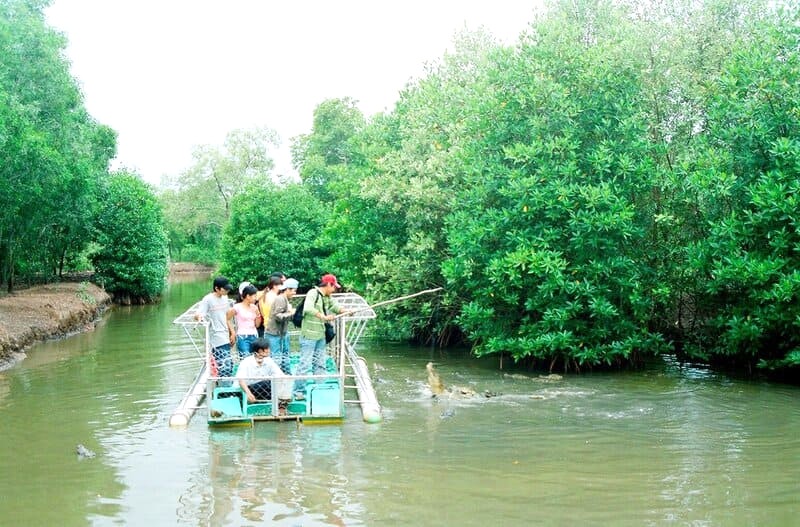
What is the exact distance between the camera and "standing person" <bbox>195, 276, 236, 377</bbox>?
12.4 m

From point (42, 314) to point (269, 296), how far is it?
14.6 meters

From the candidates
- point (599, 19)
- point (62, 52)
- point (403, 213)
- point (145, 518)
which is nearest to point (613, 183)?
point (599, 19)

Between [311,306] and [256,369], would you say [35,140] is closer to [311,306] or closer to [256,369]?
[311,306]

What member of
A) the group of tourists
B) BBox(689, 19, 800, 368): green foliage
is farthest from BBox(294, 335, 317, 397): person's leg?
BBox(689, 19, 800, 368): green foliage

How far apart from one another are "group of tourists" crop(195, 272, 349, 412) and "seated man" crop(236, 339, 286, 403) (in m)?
0.16

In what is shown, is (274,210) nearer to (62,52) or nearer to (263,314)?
(62,52)

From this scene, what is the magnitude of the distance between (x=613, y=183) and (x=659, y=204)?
7.11ft

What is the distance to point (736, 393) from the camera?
14234 millimetres

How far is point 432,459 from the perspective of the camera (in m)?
9.89

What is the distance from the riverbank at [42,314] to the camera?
64.9 ft

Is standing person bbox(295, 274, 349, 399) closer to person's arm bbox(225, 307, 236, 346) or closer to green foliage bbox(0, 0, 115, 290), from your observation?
person's arm bbox(225, 307, 236, 346)

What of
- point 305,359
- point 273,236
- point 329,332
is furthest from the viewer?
point 273,236

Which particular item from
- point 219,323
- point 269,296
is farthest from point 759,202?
point 219,323

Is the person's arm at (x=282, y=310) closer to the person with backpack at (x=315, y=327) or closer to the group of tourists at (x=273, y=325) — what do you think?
the group of tourists at (x=273, y=325)
